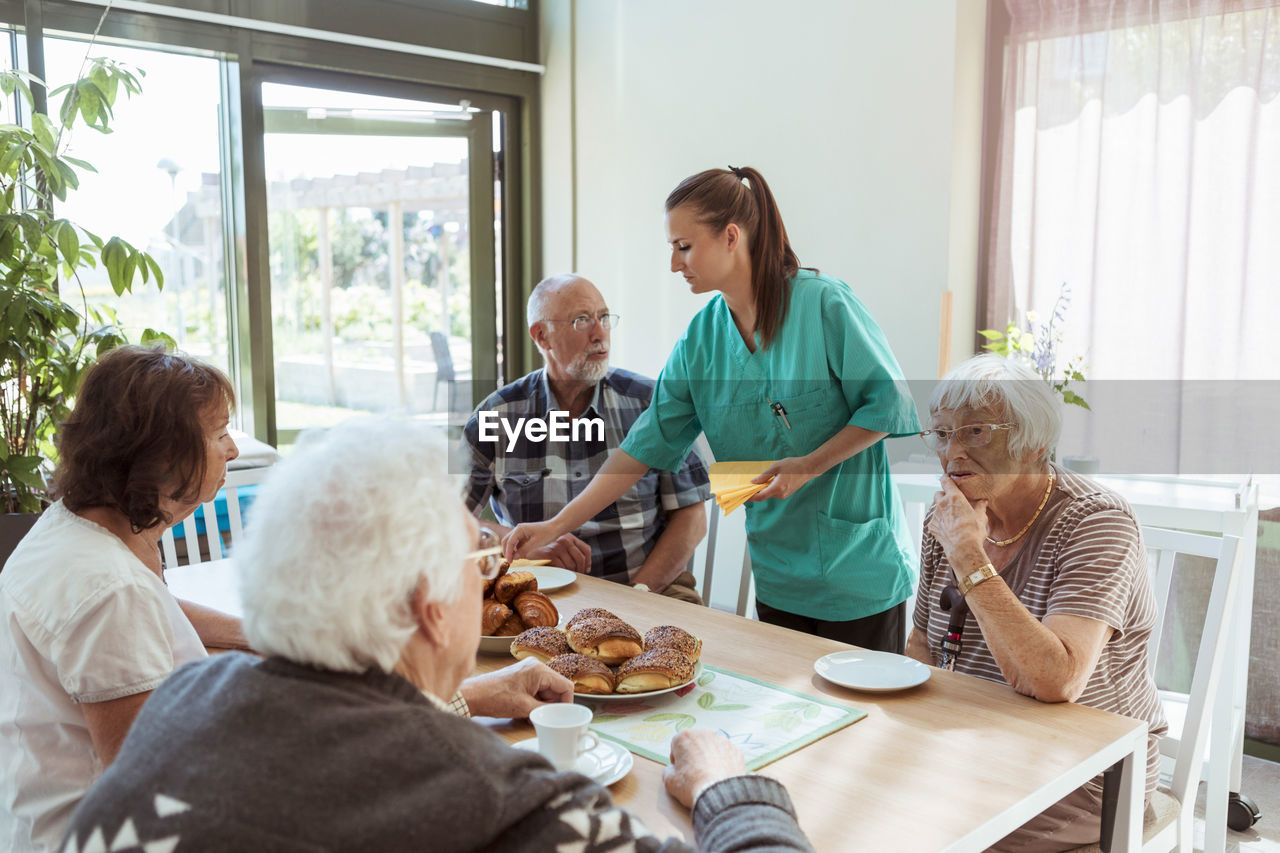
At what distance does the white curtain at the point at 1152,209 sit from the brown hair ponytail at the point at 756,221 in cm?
125

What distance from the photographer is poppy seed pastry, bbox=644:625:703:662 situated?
152cm

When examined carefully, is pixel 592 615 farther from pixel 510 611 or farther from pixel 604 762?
pixel 604 762

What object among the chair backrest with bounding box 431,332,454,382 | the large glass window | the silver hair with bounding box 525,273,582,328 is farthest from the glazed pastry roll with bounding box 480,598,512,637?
the chair backrest with bounding box 431,332,454,382

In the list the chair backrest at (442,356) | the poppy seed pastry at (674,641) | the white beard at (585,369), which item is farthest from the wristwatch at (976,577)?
the chair backrest at (442,356)

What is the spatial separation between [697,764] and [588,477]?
1483 millimetres

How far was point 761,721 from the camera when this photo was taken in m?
1.40

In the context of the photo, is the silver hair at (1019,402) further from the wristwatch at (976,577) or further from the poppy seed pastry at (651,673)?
the poppy seed pastry at (651,673)

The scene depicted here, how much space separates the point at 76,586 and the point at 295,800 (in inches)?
25.9

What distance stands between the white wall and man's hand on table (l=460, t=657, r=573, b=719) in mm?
2045

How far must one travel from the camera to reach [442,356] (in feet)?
13.8

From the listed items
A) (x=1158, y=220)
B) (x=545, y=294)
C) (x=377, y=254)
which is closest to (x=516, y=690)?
(x=545, y=294)

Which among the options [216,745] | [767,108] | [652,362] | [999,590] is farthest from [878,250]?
[216,745]

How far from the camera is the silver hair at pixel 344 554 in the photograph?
30.9 inches

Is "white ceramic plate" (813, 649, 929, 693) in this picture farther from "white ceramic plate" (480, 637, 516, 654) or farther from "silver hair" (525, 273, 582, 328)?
"silver hair" (525, 273, 582, 328)
